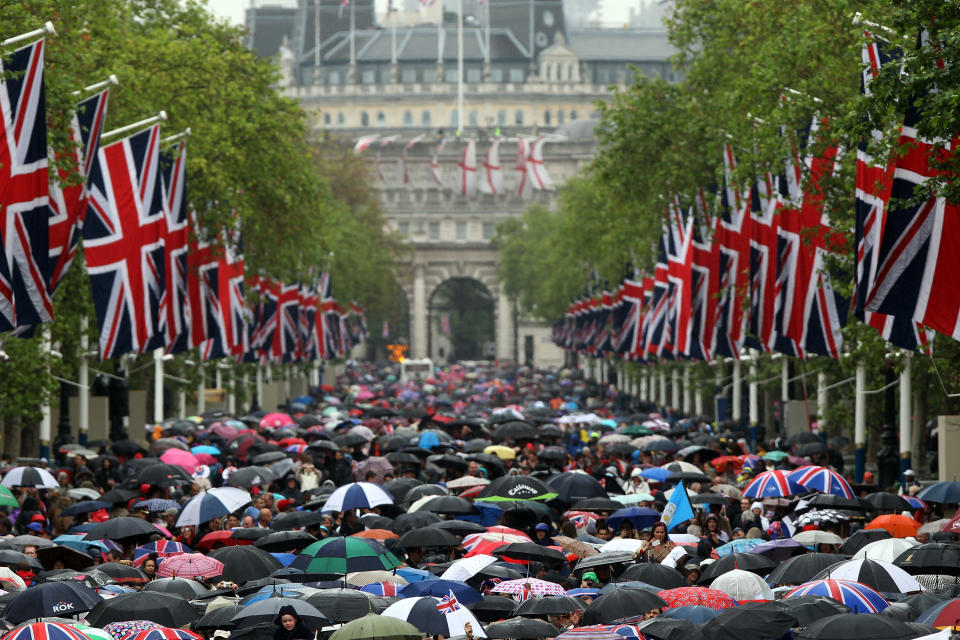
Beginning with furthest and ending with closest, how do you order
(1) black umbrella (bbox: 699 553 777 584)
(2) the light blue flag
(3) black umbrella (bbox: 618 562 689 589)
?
(2) the light blue flag < (1) black umbrella (bbox: 699 553 777 584) < (3) black umbrella (bbox: 618 562 689 589)

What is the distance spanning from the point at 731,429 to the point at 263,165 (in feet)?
49.5

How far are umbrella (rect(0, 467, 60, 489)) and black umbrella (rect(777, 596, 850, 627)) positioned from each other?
16.3 metres

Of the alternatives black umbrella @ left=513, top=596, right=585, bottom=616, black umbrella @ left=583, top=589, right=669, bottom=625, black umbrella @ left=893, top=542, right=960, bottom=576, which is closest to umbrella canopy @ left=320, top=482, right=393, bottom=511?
black umbrella @ left=893, top=542, right=960, bottom=576

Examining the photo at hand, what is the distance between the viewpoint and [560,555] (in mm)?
22453

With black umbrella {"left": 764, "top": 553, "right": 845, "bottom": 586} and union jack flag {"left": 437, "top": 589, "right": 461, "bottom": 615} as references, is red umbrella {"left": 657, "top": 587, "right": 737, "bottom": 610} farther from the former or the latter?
union jack flag {"left": 437, "top": 589, "right": 461, "bottom": 615}

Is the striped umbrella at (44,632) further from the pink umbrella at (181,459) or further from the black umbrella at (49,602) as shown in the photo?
the pink umbrella at (181,459)

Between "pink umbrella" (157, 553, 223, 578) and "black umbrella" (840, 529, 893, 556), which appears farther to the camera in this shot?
"black umbrella" (840, 529, 893, 556)

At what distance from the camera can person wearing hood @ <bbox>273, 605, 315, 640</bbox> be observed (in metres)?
17.4

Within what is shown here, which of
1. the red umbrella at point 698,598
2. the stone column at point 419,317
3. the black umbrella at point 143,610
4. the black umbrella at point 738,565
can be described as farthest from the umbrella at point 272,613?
the stone column at point 419,317

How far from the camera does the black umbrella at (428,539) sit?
76.9 feet

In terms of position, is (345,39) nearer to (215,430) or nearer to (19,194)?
(215,430)

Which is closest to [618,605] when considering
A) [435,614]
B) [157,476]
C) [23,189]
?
[435,614]

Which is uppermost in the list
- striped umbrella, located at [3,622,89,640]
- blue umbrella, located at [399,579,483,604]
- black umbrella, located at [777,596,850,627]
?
striped umbrella, located at [3,622,89,640]

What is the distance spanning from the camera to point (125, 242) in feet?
124
